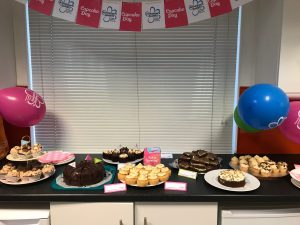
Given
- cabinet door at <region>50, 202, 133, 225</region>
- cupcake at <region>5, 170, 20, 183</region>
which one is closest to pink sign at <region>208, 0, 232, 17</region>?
cabinet door at <region>50, 202, 133, 225</region>

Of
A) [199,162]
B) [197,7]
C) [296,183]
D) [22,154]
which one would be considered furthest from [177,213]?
[197,7]

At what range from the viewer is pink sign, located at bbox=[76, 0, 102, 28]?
1784 millimetres

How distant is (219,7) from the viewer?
1753 millimetres

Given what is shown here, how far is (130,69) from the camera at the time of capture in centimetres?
232

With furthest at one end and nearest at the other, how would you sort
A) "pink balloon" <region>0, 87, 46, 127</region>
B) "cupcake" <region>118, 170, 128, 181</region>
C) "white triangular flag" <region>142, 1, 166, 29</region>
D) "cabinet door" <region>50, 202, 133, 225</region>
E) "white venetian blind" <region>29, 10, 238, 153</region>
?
"white venetian blind" <region>29, 10, 238, 153</region>
"white triangular flag" <region>142, 1, 166, 29</region>
"pink balloon" <region>0, 87, 46, 127</region>
"cupcake" <region>118, 170, 128, 181</region>
"cabinet door" <region>50, 202, 133, 225</region>

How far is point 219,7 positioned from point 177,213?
1277mm

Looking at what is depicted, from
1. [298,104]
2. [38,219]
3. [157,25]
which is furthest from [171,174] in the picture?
[157,25]

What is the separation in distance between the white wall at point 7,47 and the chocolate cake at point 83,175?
1.05 meters

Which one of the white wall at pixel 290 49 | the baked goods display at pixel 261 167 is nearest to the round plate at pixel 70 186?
the baked goods display at pixel 261 167

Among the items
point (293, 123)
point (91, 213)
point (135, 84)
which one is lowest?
point (91, 213)

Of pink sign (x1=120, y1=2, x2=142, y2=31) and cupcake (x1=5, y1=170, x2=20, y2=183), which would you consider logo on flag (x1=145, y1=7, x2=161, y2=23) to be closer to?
pink sign (x1=120, y1=2, x2=142, y2=31)

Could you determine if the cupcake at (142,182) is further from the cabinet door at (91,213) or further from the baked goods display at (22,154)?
the baked goods display at (22,154)

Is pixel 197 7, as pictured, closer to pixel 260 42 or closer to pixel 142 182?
pixel 260 42

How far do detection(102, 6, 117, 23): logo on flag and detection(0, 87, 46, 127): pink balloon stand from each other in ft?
2.34
